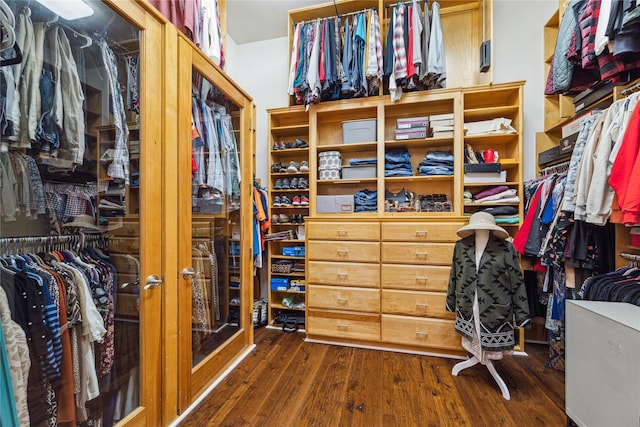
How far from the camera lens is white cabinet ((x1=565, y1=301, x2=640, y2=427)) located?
106 cm

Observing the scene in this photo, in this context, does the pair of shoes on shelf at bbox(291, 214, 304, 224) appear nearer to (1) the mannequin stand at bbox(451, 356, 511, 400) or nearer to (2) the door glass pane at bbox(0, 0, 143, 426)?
(2) the door glass pane at bbox(0, 0, 143, 426)

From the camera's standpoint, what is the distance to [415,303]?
7.50 feet

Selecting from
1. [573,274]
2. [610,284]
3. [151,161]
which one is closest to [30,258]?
[151,161]

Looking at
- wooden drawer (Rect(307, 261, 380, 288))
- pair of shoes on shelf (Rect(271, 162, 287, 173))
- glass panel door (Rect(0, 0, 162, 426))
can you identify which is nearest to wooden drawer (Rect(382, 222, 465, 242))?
wooden drawer (Rect(307, 261, 380, 288))

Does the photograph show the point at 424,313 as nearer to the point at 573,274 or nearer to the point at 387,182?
the point at 573,274

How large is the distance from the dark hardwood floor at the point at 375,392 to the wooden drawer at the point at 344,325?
15 centimetres

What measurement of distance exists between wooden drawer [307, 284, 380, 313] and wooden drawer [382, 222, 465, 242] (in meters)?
0.53

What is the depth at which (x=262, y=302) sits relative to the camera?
300 centimetres

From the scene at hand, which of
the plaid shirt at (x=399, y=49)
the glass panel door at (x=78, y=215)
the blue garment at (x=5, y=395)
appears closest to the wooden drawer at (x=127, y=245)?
the glass panel door at (x=78, y=215)

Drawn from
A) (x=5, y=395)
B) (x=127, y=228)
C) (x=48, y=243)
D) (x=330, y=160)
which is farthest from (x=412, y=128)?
(x=5, y=395)

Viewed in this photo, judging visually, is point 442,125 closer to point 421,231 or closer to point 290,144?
point 421,231

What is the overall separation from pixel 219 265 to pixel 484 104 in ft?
9.30

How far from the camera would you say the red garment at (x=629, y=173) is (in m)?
1.25

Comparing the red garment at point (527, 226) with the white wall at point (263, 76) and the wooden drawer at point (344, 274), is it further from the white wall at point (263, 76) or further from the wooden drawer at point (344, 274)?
the white wall at point (263, 76)
